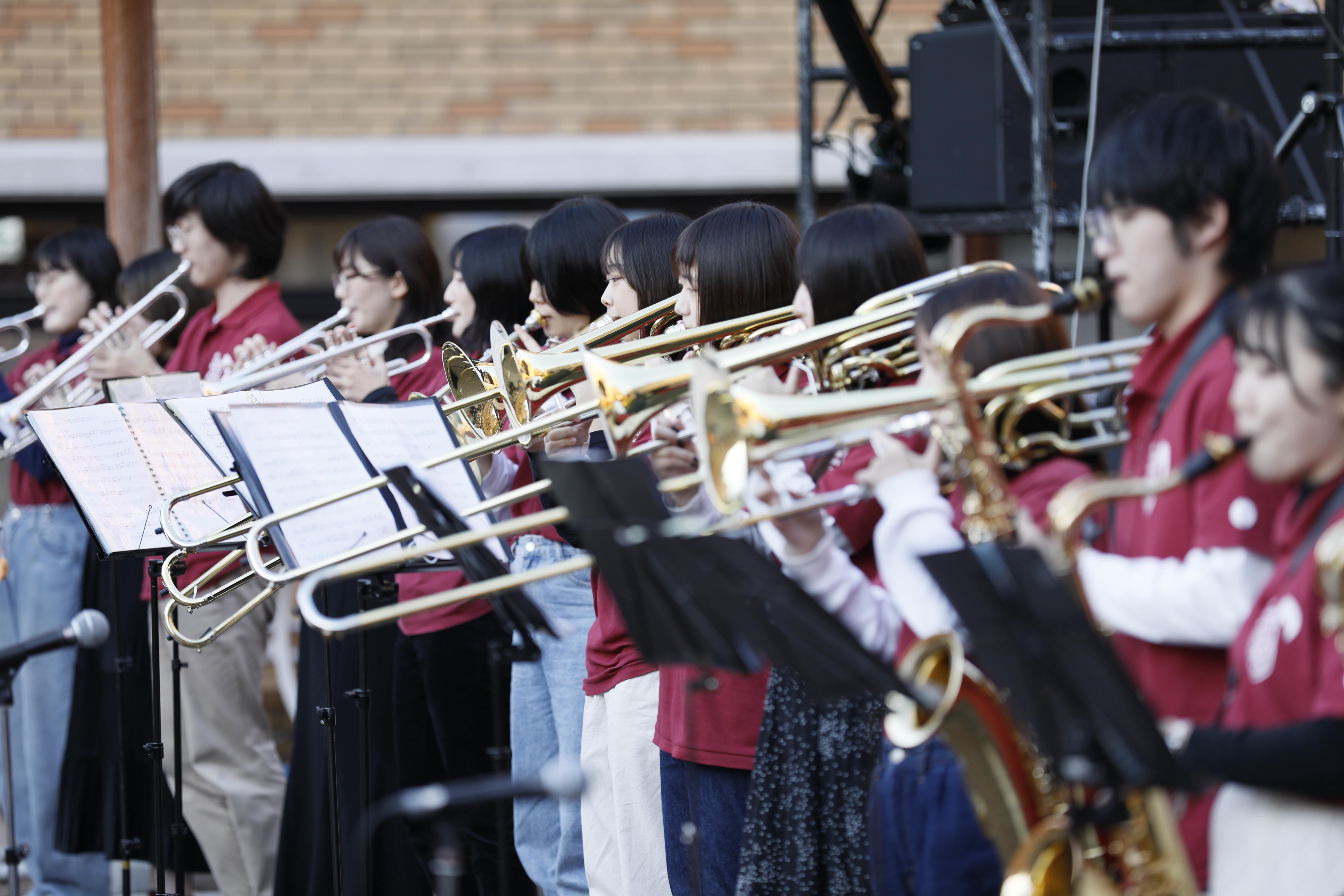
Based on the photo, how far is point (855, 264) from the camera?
8.23 ft

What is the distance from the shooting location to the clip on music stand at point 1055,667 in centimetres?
155

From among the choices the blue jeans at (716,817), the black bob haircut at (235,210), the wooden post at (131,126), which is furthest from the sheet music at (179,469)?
the wooden post at (131,126)

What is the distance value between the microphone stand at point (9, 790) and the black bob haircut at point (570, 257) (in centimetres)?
149

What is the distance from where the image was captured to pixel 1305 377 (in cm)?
164

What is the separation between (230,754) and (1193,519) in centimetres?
326

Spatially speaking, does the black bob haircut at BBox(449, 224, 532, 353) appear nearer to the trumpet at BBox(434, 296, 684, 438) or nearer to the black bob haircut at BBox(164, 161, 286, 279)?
the trumpet at BBox(434, 296, 684, 438)

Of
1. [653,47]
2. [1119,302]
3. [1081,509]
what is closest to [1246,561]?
[1081,509]

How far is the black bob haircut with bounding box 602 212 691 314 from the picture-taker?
3.30 meters

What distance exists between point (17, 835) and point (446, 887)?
3.53 m

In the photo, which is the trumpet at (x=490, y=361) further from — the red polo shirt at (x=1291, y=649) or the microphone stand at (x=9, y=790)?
the red polo shirt at (x=1291, y=649)

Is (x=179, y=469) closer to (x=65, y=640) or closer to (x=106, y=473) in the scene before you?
(x=106, y=473)

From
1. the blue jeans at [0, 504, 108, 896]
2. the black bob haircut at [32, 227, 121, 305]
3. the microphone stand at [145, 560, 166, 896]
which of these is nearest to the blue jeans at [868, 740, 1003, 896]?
the microphone stand at [145, 560, 166, 896]

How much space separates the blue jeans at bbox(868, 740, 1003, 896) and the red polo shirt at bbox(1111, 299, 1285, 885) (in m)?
0.31

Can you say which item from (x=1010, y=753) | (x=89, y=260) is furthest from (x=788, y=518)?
(x=89, y=260)
